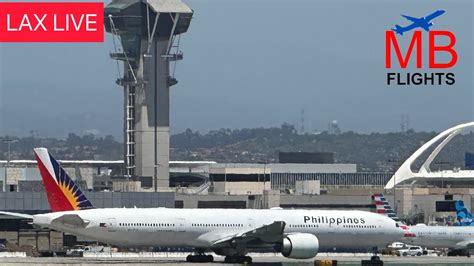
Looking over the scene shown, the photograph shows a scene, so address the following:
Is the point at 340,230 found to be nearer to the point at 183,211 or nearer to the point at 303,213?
the point at 303,213

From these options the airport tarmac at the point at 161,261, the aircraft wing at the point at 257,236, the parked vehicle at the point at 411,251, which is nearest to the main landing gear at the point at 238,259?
the airport tarmac at the point at 161,261

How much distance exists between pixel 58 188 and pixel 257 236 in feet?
48.1

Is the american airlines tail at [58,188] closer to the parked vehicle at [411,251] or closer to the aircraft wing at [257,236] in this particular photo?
the aircraft wing at [257,236]

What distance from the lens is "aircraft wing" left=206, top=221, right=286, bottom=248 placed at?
105125 mm

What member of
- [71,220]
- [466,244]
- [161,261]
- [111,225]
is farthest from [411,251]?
[71,220]

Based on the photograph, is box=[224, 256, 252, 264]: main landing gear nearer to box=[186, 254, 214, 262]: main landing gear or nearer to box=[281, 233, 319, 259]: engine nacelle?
box=[186, 254, 214, 262]: main landing gear

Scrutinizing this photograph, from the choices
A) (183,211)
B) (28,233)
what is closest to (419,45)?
(183,211)

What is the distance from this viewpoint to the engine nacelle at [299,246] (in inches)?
4104

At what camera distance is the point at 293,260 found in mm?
112625

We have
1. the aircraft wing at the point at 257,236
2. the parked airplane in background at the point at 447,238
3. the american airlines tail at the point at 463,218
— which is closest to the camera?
the aircraft wing at the point at 257,236

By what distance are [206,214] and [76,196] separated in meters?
9.55

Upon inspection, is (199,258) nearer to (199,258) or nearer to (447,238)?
(199,258)

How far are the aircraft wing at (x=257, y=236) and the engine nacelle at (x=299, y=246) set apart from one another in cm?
103

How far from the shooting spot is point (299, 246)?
10438cm
